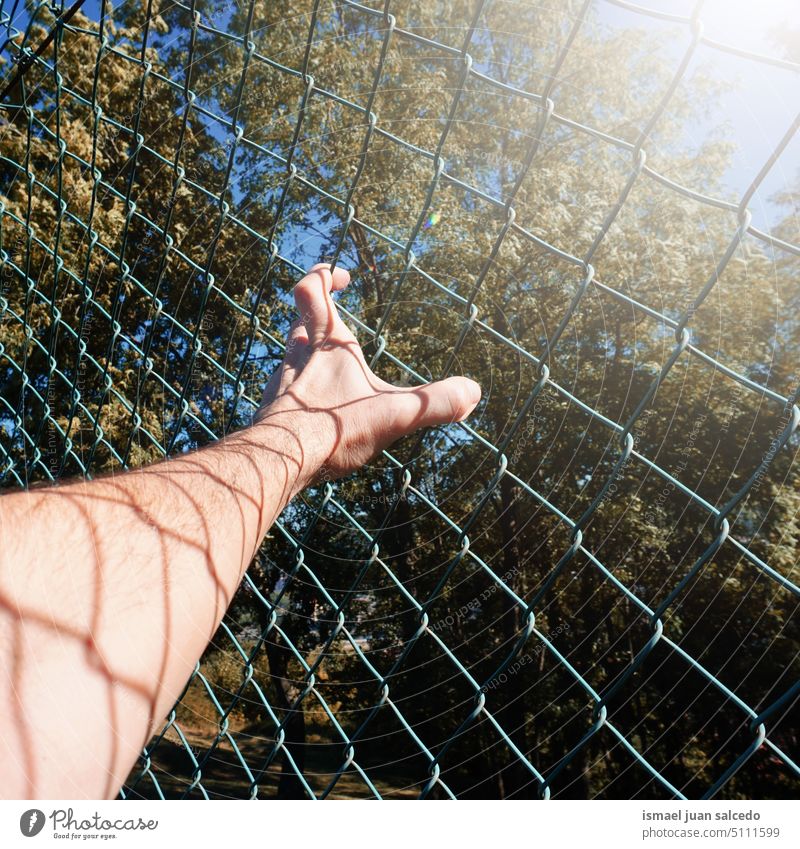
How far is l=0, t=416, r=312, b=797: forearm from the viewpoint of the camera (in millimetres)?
705

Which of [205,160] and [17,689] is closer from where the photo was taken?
[17,689]

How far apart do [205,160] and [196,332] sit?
2431 millimetres

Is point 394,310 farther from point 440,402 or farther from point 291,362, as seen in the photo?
point 440,402

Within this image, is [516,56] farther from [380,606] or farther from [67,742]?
[67,742]

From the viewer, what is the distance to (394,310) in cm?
239

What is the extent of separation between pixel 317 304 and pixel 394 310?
1124 mm

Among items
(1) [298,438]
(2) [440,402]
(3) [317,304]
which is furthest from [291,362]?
(2) [440,402]

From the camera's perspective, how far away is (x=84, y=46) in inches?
157

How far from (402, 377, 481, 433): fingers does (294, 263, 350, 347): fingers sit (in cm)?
27

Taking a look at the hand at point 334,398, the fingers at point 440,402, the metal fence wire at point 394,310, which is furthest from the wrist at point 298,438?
the metal fence wire at point 394,310

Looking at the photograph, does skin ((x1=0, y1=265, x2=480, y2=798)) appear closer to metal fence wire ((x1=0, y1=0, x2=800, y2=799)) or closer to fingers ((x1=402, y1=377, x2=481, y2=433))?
fingers ((x1=402, y1=377, x2=481, y2=433))

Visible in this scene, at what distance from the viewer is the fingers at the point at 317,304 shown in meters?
1.29

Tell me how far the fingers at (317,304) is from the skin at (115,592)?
29 cm

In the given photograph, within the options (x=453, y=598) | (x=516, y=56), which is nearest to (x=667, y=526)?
(x=453, y=598)
